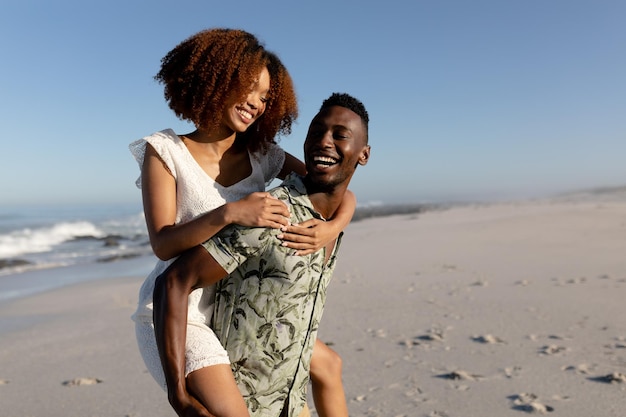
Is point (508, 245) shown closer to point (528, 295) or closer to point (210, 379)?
point (528, 295)

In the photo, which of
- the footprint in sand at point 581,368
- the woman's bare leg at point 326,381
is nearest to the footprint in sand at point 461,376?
the footprint in sand at point 581,368

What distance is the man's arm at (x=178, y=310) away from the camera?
2.36m

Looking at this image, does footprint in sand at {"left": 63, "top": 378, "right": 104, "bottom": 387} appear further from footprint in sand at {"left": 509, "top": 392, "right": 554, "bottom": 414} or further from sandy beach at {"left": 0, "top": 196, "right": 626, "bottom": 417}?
footprint in sand at {"left": 509, "top": 392, "right": 554, "bottom": 414}

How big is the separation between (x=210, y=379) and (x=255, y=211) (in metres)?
0.70

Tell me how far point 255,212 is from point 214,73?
0.76 metres

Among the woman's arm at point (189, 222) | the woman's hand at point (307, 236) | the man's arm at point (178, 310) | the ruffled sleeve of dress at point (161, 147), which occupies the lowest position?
the man's arm at point (178, 310)

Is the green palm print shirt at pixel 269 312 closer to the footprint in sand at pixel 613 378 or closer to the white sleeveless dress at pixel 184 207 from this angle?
the white sleeveless dress at pixel 184 207

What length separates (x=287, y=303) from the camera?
2.64 m

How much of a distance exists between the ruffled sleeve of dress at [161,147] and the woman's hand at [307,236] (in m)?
0.60

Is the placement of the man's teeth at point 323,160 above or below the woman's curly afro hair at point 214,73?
below

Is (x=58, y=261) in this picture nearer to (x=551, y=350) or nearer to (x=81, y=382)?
(x=81, y=382)

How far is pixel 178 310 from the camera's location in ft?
7.84

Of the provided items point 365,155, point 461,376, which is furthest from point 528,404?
point 365,155

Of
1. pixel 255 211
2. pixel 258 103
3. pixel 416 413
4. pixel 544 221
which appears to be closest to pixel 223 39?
pixel 258 103
